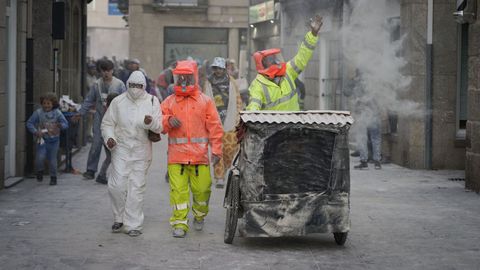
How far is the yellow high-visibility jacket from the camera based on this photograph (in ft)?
34.0

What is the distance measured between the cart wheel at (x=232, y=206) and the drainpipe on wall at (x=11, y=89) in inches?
216

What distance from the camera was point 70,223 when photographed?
991 cm

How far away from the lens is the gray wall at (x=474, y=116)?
1273cm

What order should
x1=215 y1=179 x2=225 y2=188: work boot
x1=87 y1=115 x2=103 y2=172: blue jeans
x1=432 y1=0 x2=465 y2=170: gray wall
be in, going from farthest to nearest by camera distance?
1. x1=432 y1=0 x2=465 y2=170: gray wall
2. x1=87 y1=115 x2=103 y2=172: blue jeans
3. x1=215 y1=179 x2=225 y2=188: work boot

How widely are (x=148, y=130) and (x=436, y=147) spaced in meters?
7.49

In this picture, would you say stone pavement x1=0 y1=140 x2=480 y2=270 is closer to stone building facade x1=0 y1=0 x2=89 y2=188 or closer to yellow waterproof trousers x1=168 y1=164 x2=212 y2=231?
yellow waterproof trousers x1=168 y1=164 x2=212 y2=231

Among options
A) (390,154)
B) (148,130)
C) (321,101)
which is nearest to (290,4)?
(321,101)

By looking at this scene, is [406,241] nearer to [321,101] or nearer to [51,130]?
[51,130]

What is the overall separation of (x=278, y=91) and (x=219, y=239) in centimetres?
202

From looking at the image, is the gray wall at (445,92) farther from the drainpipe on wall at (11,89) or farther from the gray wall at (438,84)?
the drainpipe on wall at (11,89)

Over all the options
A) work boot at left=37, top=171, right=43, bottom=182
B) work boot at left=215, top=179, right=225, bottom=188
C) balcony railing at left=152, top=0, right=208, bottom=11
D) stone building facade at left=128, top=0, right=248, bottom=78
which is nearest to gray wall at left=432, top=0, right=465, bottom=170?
work boot at left=215, top=179, right=225, bottom=188

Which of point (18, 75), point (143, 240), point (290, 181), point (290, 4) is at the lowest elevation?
point (143, 240)

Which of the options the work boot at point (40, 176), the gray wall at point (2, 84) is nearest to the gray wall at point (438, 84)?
the work boot at point (40, 176)

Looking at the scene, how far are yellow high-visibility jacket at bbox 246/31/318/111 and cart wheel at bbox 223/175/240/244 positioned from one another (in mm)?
1583
